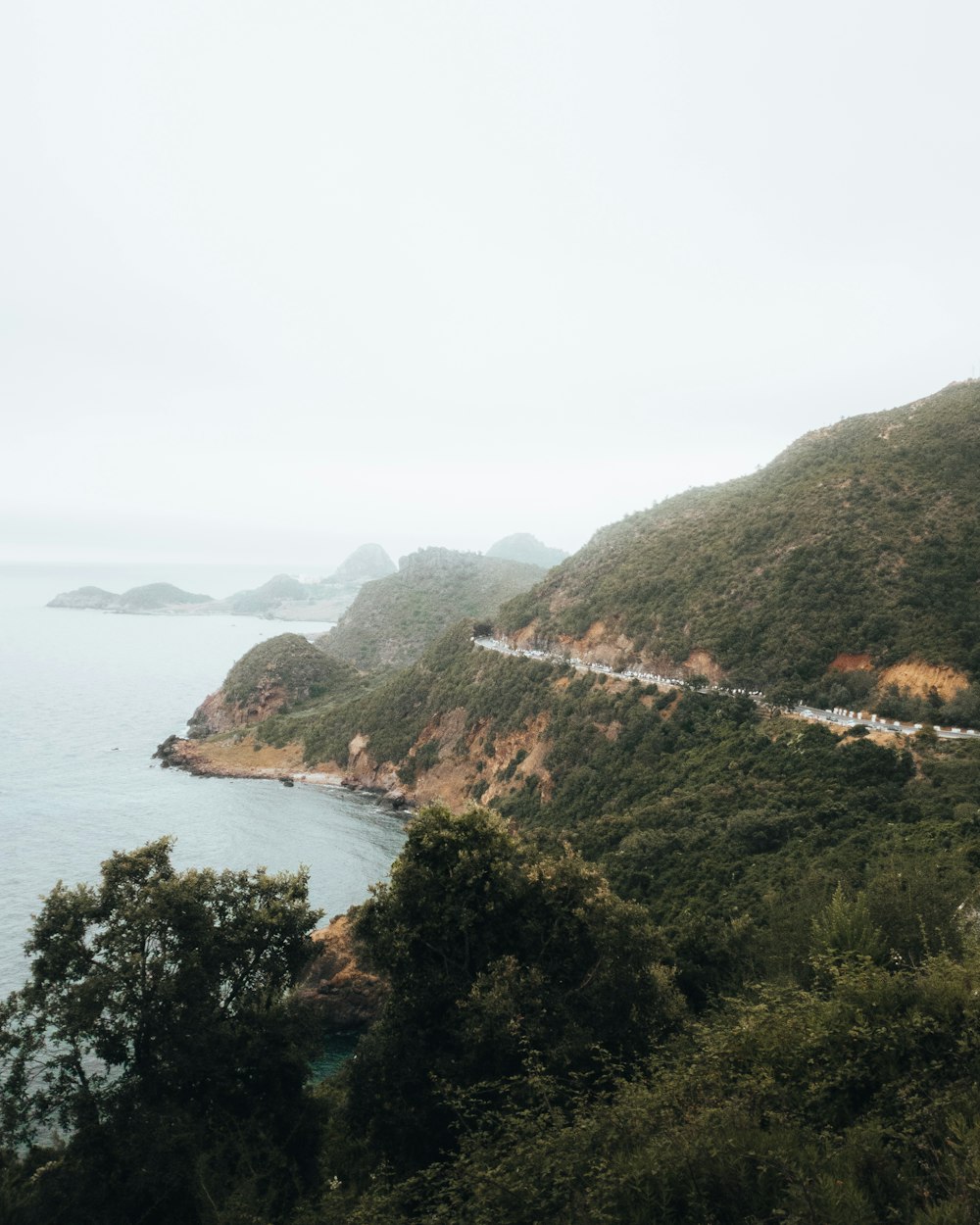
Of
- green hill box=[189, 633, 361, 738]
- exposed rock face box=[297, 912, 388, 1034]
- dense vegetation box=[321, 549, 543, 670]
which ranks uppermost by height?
dense vegetation box=[321, 549, 543, 670]

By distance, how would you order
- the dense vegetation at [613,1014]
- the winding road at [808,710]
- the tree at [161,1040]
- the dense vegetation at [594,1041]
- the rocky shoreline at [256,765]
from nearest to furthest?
the dense vegetation at [594,1041] → the dense vegetation at [613,1014] → the tree at [161,1040] → the winding road at [808,710] → the rocky shoreline at [256,765]

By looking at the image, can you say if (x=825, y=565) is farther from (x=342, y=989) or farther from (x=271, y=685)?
(x=271, y=685)

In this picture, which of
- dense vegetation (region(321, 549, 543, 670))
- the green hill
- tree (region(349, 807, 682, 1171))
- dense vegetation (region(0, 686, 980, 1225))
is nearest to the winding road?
dense vegetation (region(0, 686, 980, 1225))

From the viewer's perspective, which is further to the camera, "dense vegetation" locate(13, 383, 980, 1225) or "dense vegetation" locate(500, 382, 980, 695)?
"dense vegetation" locate(500, 382, 980, 695)

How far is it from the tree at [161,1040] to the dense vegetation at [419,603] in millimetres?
98616

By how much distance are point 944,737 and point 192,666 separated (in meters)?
139

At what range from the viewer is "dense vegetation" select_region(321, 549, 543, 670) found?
123062mm

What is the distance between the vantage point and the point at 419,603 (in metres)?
135

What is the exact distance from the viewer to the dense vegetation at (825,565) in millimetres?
38250

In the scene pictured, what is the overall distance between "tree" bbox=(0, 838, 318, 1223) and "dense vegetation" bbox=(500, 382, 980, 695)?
3159 centimetres

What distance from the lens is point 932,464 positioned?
154 ft

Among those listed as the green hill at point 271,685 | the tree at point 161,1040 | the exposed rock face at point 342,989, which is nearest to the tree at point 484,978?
the tree at point 161,1040

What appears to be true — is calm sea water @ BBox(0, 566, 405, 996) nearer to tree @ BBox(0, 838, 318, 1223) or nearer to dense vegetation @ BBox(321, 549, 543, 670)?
tree @ BBox(0, 838, 318, 1223)

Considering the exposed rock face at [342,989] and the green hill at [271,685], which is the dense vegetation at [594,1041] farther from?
the green hill at [271,685]
